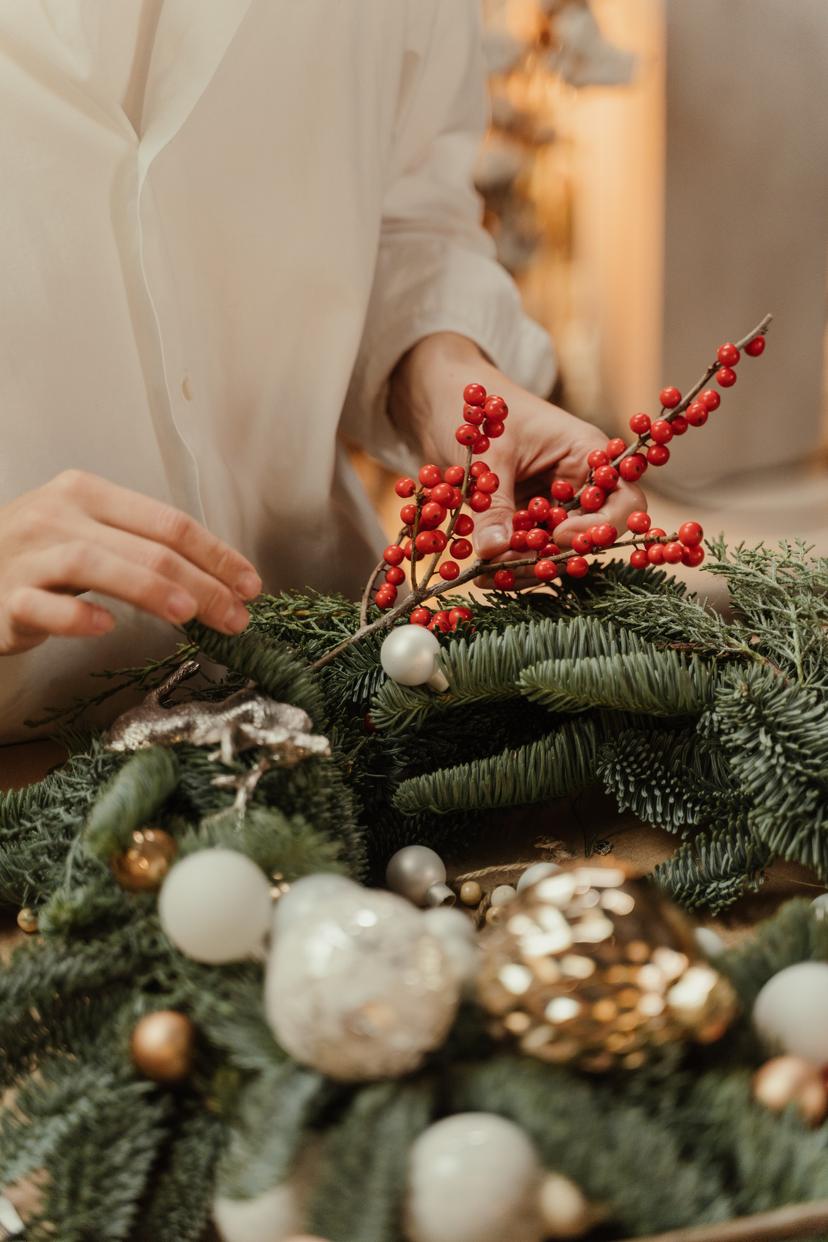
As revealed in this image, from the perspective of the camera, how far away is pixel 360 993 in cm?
25

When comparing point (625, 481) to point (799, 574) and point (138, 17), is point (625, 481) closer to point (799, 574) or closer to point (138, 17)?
point (799, 574)

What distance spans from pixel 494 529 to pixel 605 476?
0.06m

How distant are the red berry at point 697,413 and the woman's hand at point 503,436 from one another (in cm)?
5

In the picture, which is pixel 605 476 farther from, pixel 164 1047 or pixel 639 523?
pixel 164 1047

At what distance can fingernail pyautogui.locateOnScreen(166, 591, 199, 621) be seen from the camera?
373 mm

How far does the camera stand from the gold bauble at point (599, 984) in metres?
0.26

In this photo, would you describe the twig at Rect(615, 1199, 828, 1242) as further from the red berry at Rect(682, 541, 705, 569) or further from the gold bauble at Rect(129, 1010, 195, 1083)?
the red berry at Rect(682, 541, 705, 569)

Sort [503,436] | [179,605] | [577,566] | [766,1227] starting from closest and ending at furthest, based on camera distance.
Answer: [766,1227], [179,605], [577,566], [503,436]

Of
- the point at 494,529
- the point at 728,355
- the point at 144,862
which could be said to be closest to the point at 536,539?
the point at 494,529

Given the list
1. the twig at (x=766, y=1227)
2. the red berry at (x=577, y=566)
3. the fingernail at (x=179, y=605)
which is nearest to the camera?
the twig at (x=766, y=1227)

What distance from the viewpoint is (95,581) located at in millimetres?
387

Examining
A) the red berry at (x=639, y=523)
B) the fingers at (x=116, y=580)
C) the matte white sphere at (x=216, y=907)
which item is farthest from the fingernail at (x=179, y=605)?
the red berry at (x=639, y=523)

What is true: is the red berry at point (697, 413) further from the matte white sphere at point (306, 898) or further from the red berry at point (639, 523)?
the matte white sphere at point (306, 898)

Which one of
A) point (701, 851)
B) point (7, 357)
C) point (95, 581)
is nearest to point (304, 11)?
point (7, 357)
